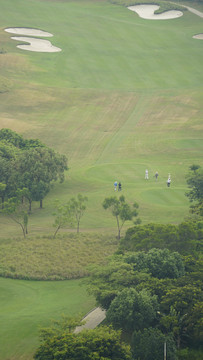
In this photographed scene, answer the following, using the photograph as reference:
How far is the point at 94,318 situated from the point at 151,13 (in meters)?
134

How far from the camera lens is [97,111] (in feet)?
351

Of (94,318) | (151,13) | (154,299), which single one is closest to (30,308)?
(94,318)

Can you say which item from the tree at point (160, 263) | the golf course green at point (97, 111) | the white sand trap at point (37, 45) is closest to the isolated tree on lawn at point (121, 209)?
the golf course green at point (97, 111)

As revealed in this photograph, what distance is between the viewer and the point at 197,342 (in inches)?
1516

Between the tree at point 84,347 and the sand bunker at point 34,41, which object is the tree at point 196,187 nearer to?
the tree at point 84,347

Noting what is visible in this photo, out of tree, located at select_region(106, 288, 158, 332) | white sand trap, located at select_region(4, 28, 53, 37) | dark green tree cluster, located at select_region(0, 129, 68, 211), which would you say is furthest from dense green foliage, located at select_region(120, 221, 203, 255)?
white sand trap, located at select_region(4, 28, 53, 37)

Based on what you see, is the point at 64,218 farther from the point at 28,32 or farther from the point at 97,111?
the point at 28,32

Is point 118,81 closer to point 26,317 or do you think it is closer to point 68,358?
point 26,317

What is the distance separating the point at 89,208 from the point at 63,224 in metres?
7.91

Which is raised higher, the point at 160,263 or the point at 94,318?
the point at 160,263

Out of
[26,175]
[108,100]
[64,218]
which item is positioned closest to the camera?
[64,218]

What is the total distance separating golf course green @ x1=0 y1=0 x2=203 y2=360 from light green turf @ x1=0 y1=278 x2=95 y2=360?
Answer: 85mm

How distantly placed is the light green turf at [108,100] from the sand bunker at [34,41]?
2.05 metres

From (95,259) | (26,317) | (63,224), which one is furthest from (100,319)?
(63,224)
